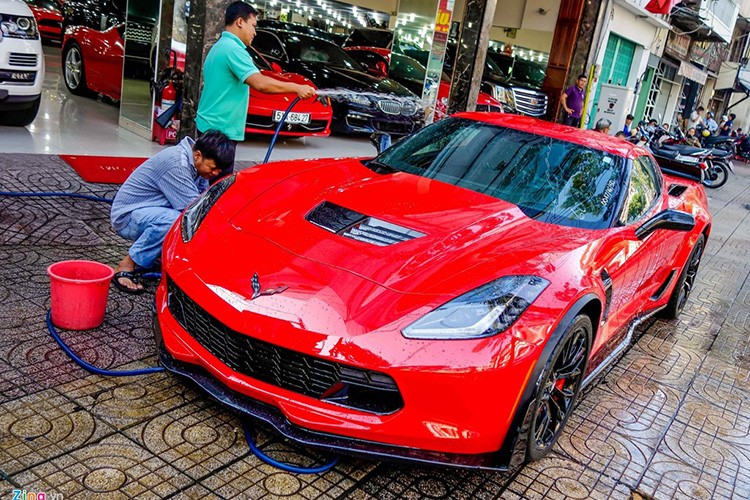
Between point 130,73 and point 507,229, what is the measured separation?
7.11m

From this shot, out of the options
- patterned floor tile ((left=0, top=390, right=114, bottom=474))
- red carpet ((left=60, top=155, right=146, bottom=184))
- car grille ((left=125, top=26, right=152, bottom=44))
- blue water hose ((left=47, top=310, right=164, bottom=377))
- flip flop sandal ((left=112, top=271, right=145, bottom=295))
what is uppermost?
car grille ((left=125, top=26, right=152, bottom=44))

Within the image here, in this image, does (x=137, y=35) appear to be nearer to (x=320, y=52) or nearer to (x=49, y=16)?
(x=320, y=52)

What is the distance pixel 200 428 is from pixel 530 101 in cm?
1438

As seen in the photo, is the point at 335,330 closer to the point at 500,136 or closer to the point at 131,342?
the point at 131,342

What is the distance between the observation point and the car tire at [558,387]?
2862 mm

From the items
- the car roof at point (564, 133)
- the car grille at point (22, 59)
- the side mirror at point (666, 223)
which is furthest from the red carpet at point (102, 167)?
the side mirror at point (666, 223)

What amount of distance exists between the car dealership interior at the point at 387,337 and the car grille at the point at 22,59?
1584 millimetres

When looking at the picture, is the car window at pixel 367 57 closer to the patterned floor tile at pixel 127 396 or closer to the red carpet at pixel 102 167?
the red carpet at pixel 102 167

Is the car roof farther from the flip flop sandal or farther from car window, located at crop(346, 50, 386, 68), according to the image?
car window, located at crop(346, 50, 386, 68)

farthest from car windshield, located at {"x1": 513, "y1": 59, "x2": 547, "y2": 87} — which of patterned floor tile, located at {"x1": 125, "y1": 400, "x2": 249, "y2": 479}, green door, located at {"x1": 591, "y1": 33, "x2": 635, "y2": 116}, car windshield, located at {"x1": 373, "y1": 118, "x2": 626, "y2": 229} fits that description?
patterned floor tile, located at {"x1": 125, "y1": 400, "x2": 249, "y2": 479}

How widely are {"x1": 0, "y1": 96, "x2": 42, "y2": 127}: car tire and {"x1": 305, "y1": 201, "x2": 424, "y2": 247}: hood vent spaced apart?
531 cm

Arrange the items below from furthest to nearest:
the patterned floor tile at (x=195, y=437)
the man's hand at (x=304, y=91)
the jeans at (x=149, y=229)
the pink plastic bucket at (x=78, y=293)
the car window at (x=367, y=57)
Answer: the car window at (x=367, y=57) → the man's hand at (x=304, y=91) → the jeans at (x=149, y=229) → the pink plastic bucket at (x=78, y=293) → the patterned floor tile at (x=195, y=437)

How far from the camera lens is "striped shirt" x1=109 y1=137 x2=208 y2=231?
13.2 feet

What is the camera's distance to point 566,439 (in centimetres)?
345
